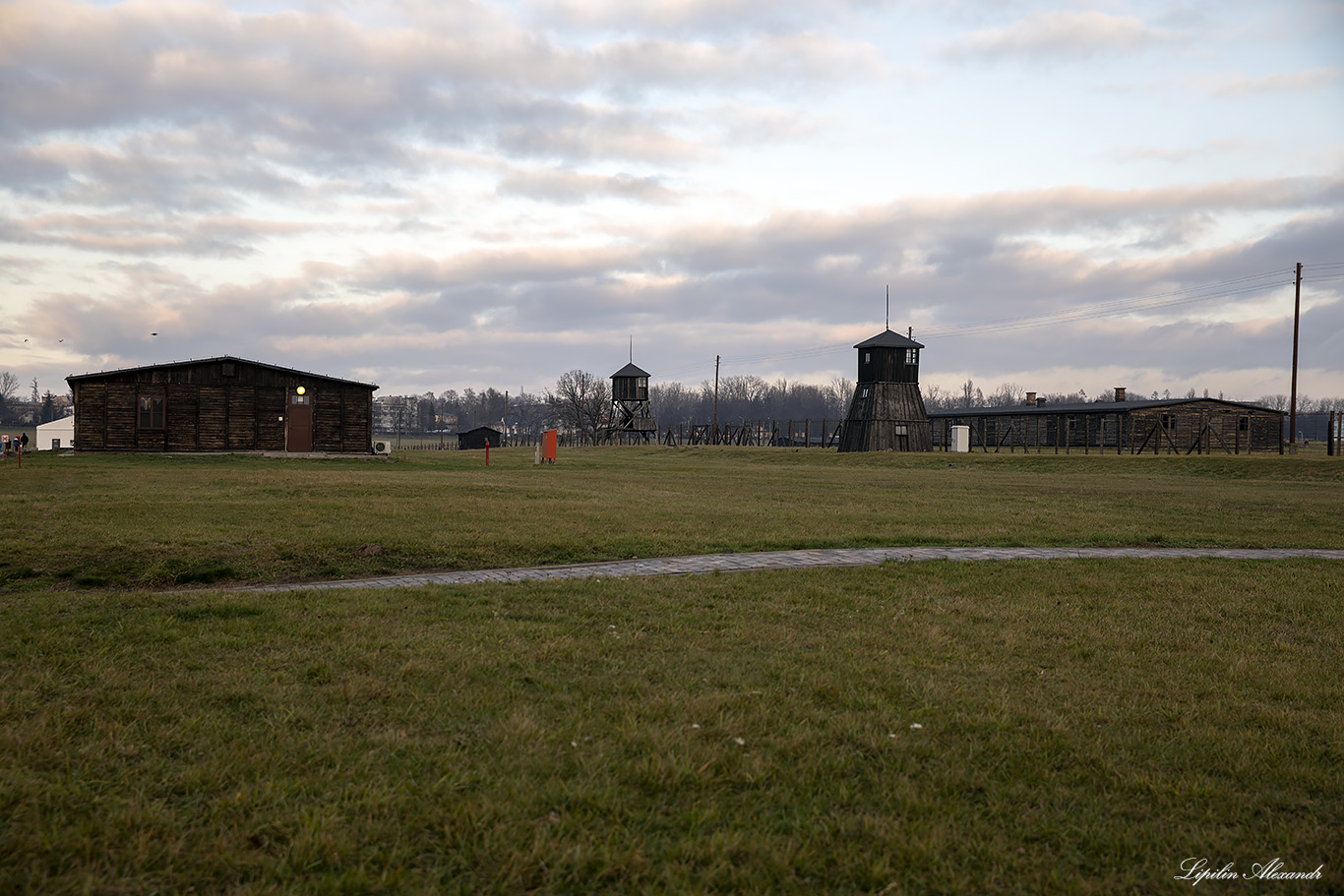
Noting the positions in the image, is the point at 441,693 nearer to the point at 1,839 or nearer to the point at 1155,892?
the point at 1,839

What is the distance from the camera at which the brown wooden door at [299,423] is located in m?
41.3

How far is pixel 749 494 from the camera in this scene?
2155cm

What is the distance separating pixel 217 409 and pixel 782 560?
37.6 meters

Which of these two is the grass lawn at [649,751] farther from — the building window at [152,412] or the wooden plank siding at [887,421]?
the wooden plank siding at [887,421]

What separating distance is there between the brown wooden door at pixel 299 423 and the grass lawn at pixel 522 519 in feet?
45.7

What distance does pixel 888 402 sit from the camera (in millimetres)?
58438

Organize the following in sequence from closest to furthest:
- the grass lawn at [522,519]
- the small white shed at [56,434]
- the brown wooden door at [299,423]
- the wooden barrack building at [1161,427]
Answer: the grass lawn at [522,519]
the brown wooden door at [299,423]
the wooden barrack building at [1161,427]
the small white shed at [56,434]

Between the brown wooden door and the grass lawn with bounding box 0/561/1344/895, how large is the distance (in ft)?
120

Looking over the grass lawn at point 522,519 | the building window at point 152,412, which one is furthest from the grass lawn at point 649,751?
the building window at point 152,412

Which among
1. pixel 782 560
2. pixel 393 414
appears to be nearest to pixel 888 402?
pixel 782 560

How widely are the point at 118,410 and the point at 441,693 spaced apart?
4232cm

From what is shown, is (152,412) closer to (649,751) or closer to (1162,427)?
(649,751)

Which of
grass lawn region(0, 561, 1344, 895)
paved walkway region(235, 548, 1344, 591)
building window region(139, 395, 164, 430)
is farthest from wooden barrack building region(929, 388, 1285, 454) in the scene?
grass lawn region(0, 561, 1344, 895)

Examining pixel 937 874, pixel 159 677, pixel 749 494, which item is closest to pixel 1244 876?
pixel 937 874
